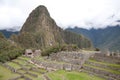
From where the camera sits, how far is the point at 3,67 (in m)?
48.4

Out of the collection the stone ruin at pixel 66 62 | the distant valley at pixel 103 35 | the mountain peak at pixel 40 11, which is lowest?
the stone ruin at pixel 66 62

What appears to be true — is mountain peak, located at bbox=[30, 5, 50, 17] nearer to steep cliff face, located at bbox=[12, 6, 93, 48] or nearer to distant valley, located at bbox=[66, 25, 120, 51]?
steep cliff face, located at bbox=[12, 6, 93, 48]

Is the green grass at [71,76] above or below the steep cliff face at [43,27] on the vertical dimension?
below

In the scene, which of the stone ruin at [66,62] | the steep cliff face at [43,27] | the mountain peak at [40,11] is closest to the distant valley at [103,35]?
the steep cliff face at [43,27]

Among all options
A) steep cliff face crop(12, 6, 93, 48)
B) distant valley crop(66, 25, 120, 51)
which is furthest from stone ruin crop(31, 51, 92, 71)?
distant valley crop(66, 25, 120, 51)

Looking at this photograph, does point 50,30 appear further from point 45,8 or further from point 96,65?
point 96,65

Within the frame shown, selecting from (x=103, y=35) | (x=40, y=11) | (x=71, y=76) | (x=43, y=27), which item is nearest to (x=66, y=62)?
(x=71, y=76)

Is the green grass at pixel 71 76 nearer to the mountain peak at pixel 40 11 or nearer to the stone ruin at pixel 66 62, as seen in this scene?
the stone ruin at pixel 66 62

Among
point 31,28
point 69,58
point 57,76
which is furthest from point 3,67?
point 31,28

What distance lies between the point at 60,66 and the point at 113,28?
136287 millimetres

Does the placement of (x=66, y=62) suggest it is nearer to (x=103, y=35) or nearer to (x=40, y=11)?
(x=40, y=11)

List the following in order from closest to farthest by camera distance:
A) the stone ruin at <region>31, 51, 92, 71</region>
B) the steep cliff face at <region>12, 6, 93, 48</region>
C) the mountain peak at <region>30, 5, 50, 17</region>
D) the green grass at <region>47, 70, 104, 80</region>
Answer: the green grass at <region>47, 70, 104, 80</region> < the stone ruin at <region>31, 51, 92, 71</region> < the steep cliff face at <region>12, 6, 93, 48</region> < the mountain peak at <region>30, 5, 50, 17</region>

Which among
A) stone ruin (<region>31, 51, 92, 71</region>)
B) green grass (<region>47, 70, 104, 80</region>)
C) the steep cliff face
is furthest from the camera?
the steep cliff face

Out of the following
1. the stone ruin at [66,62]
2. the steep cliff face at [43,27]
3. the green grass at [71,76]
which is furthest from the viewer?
the steep cliff face at [43,27]
